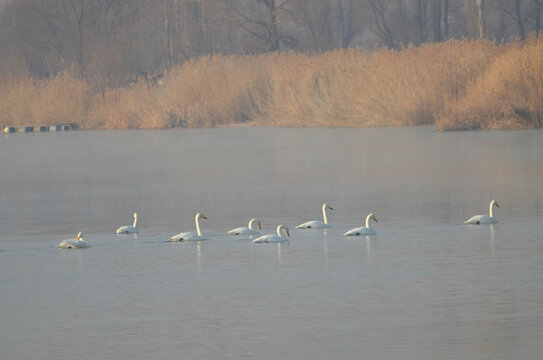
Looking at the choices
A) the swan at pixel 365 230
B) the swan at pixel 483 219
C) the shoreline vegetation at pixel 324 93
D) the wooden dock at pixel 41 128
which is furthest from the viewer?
the wooden dock at pixel 41 128

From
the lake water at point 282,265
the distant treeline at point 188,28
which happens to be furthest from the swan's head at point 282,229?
the distant treeline at point 188,28

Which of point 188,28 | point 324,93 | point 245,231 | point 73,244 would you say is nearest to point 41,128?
point 324,93

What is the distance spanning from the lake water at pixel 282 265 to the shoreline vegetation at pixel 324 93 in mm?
7228

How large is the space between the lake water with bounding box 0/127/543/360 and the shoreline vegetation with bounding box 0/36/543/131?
23.7 ft

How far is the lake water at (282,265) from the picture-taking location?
22.8 ft

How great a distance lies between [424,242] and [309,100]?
935 inches

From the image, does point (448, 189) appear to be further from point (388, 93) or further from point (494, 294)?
point (388, 93)

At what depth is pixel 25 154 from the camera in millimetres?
26828

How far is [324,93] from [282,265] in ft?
79.0

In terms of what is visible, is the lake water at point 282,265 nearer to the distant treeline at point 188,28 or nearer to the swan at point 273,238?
the swan at point 273,238

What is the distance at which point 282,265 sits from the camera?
9.70 m

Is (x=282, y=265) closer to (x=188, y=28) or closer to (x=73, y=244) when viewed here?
(x=73, y=244)

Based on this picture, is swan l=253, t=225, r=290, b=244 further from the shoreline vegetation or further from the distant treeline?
the distant treeline

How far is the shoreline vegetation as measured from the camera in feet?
89.8
